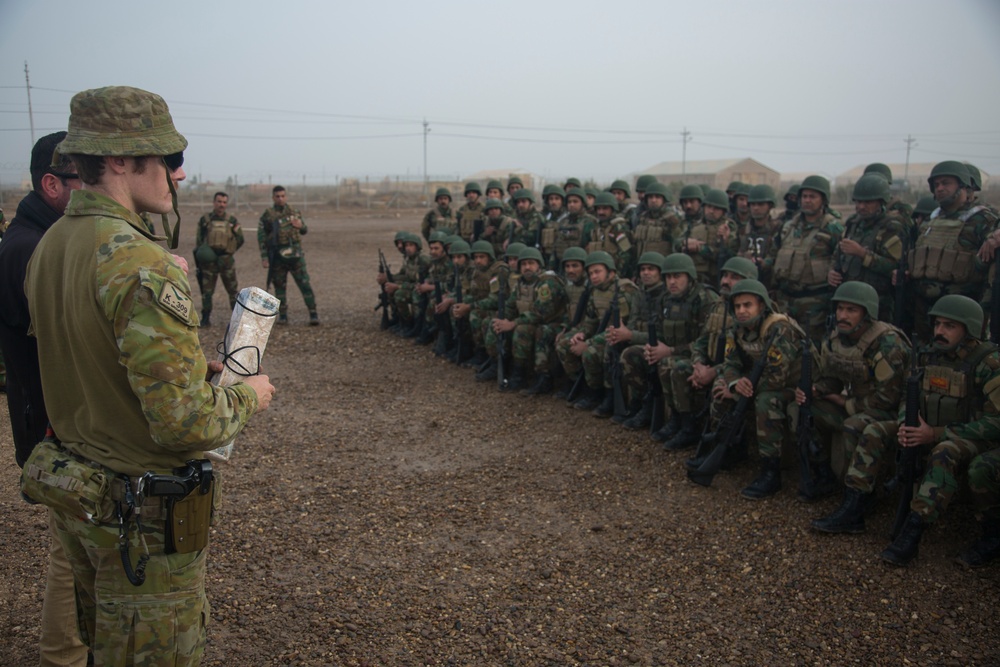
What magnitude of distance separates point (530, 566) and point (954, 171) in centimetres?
517

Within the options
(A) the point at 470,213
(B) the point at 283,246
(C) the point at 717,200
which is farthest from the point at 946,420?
(B) the point at 283,246

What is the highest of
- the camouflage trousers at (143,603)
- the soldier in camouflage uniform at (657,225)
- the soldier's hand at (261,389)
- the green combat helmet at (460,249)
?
the soldier in camouflage uniform at (657,225)

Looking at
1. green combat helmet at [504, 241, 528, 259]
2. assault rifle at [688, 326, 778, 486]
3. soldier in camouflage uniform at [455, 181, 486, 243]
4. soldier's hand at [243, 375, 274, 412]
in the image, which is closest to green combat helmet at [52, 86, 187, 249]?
soldier's hand at [243, 375, 274, 412]

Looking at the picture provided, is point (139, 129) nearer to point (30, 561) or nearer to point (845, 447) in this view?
point (30, 561)

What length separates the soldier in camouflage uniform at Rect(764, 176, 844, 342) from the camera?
7.68 m

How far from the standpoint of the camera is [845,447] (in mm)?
5496

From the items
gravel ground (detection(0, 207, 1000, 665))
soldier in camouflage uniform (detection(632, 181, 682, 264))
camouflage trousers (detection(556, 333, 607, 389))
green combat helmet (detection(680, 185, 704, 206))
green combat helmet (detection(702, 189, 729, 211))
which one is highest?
green combat helmet (detection(680, 185, 704, 206))

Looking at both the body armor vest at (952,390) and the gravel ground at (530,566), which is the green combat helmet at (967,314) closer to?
the body armor vest at (952,390)

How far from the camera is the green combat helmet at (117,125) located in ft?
7.85

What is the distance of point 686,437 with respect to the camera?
6.71 metres

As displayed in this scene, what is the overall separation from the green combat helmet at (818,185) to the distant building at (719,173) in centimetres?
3480

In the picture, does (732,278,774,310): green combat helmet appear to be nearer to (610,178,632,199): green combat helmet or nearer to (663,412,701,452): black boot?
(663,412,701,452): black boot

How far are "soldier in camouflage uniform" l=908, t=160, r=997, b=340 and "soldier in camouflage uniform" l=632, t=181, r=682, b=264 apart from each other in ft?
10.4

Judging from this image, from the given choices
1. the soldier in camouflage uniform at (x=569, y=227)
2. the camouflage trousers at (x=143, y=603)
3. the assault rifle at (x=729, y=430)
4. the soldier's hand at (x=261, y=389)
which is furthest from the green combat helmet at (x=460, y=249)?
the camouflage trousers at (x=143, y=603)
